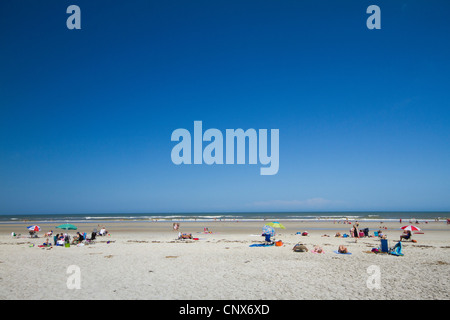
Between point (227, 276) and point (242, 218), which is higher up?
point (227, 276)

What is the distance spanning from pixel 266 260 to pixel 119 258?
7843mm

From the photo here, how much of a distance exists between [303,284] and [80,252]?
13.9m

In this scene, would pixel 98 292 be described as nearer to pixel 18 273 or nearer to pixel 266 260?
pixel 18 273

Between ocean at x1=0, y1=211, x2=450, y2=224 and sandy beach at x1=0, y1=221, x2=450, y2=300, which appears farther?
ocean at x1=0, y1=211, x2=450, y2=224

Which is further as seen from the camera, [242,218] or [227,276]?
[242,218]

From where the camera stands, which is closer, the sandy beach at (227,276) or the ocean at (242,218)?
the sandy beach at (227,276)

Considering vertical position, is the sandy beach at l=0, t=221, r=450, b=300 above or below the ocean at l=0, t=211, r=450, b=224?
above

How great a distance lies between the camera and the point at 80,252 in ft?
56.2

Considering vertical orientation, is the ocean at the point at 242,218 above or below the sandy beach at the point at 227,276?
below
